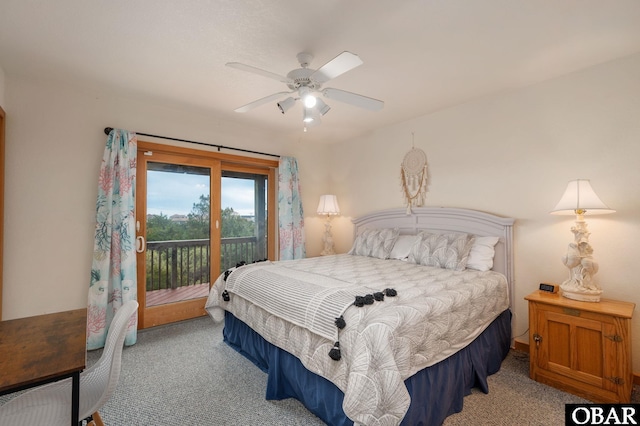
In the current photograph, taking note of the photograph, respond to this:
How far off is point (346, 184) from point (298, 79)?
285 cm

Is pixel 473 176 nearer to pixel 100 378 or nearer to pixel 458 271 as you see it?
pixel 458 271

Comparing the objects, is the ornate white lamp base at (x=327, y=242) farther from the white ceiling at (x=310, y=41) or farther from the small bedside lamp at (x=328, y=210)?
the white ceiling at (x=310, y=41)

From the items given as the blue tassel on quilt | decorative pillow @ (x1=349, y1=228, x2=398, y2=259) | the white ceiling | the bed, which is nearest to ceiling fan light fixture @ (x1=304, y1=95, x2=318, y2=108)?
the white ceiling

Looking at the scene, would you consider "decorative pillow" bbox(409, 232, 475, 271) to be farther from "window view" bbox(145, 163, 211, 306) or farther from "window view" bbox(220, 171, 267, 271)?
"window view" bbox(145, 163, 211, 306)

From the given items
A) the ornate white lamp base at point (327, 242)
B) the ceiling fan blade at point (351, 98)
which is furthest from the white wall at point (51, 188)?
the ornate white lamp base at point (327, 242)

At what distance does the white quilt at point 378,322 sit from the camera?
4.60ft

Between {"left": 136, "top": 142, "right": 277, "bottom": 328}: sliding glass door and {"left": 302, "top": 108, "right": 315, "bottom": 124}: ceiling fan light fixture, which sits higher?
{"left": 302, "top": 108, "right": 315, "bottom": 124}: ceiling fan light fixture

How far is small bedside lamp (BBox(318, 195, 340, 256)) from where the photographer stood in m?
4.58

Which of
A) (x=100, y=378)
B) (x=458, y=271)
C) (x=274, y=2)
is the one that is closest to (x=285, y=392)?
(x=100, y=378)

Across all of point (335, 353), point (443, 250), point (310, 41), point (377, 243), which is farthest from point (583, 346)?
point (310, 41)

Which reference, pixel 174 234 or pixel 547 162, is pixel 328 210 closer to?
pixel 174 234

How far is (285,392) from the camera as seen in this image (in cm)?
209

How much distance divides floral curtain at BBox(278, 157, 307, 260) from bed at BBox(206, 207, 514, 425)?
1.22 metres

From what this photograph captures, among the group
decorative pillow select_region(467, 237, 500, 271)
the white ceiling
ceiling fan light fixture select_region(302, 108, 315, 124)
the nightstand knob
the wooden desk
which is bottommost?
the nightstand knob
